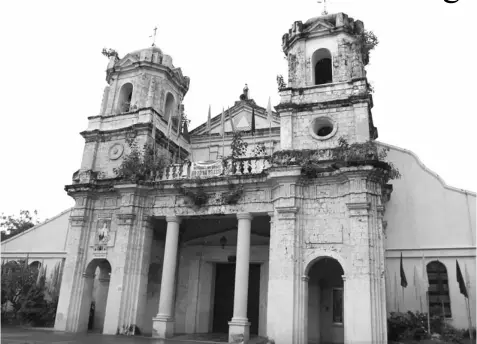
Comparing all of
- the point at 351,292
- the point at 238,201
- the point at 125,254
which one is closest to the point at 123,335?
the point at 125,254

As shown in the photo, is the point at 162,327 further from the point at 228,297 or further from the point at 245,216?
the point at 245,216

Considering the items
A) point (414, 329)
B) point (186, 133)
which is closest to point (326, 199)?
point (414, 329)

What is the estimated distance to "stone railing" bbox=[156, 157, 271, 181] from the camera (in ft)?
54.5

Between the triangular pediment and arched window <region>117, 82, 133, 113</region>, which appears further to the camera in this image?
the triangular pediment

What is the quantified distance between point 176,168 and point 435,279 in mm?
11355

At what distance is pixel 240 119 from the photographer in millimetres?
22031

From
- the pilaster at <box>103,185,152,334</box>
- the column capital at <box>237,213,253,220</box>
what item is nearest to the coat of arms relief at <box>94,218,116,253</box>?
the pilaster at <box>103,185,152,334</box>

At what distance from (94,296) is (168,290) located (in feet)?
17.1

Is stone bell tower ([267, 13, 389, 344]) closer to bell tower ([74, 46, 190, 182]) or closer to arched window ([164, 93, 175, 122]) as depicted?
bell tower ([74, 46, 190, 182])

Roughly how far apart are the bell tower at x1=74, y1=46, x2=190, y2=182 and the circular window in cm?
693

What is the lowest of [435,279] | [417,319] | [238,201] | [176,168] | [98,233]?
[417,319]

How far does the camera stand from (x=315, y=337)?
16625 millimetres

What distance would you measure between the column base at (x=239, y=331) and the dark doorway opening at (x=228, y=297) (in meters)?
3.79

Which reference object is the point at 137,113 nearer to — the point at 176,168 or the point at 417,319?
the point at 176,168
